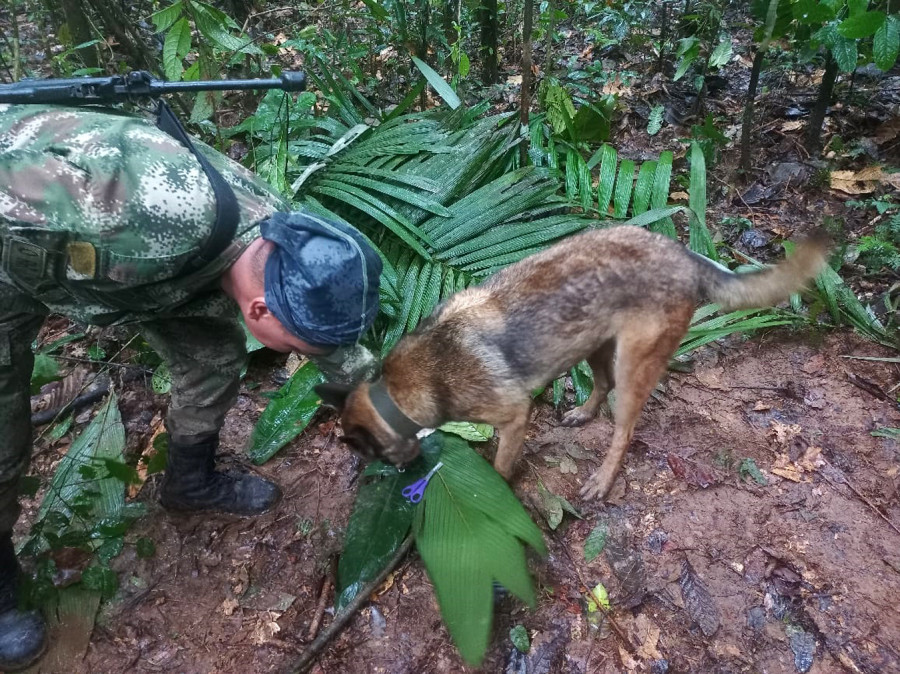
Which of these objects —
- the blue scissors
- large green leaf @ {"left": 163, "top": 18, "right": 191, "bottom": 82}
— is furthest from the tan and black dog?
large green leaf @ {"left": 163, "top": 18, "right": 191, "bottom": 82}

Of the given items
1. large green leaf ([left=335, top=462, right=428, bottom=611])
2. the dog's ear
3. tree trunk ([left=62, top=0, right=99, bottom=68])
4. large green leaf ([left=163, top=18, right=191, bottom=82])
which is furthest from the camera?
tree trunk ([left=62, top=0, right=99, bottom=68])

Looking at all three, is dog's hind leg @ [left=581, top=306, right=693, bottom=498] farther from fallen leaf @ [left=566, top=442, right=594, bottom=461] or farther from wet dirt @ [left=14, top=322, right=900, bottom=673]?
fallen leaf @ [left=566, top=442, right=594, bottom=461]

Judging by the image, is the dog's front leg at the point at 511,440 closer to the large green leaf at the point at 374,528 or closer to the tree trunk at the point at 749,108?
the large green leaf at the point at 374,528

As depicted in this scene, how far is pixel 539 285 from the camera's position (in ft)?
9.57

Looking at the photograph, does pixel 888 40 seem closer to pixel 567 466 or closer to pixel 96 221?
pixel 567 466

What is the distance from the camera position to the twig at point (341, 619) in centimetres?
254

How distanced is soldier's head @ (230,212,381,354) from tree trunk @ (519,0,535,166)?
9.77ft

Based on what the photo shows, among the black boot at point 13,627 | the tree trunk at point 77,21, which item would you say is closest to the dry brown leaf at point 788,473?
the black boot at point 13,627

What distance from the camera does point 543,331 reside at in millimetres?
2875

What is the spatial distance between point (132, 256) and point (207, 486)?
5.45 feet

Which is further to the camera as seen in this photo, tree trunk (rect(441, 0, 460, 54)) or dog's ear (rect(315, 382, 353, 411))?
tree trunk (rect(441, 0, 460, 54))

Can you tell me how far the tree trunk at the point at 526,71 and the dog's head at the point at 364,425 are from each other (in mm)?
2836

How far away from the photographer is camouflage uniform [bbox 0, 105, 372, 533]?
1805mm

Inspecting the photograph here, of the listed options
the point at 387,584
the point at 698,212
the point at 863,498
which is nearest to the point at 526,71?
the point at 698,212
